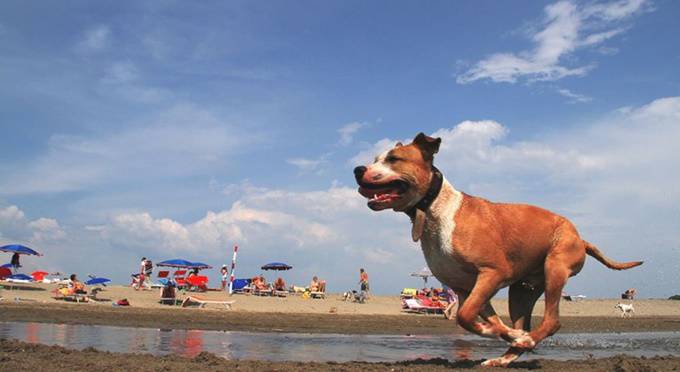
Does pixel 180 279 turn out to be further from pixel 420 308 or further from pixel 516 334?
pixel 516 334

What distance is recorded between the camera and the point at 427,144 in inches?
268

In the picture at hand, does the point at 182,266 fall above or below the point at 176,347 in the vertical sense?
above

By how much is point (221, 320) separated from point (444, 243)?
14.1 metres

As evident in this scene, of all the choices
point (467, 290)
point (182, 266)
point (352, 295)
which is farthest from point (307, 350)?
Result: point (182, 266)

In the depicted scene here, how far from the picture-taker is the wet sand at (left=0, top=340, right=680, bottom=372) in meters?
6.65

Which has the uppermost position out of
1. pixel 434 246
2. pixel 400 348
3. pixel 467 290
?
pixel 434 246

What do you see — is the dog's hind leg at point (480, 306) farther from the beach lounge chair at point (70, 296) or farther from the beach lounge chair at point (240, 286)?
the beach lounge chair at point (240, 286)

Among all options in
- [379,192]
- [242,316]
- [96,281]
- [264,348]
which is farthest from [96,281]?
[379,192]

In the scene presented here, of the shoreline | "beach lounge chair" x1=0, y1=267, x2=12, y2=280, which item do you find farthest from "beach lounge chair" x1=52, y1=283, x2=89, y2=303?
"beach lounge chair" x1=0, y1=267, x2=12, y2=280

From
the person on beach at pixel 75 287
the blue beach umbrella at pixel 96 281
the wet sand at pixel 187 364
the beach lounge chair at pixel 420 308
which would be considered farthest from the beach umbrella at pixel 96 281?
the wet sand at pixel 187 364

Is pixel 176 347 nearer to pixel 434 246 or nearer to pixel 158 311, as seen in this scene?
pixel 434 246

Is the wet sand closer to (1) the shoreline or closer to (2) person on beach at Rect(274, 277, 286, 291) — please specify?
(1) the shoreline

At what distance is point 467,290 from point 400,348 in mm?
4948

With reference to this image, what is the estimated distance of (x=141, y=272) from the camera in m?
34.7
